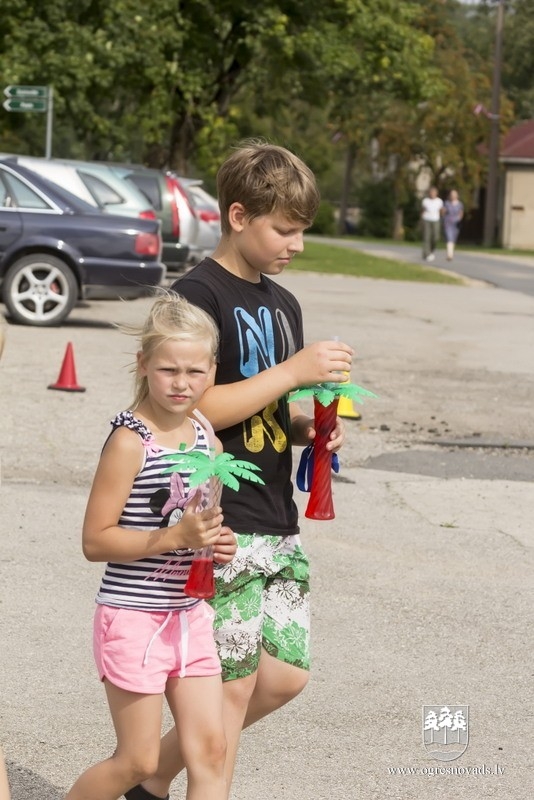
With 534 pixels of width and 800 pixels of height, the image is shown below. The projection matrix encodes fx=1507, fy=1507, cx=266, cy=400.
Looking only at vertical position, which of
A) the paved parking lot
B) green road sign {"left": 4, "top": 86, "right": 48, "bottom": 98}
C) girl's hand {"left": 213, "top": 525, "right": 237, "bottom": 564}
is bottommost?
the paved parking lot

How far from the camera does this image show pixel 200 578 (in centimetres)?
323

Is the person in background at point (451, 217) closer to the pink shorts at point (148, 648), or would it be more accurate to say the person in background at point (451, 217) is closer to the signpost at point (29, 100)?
the signpost at point (29, 100)

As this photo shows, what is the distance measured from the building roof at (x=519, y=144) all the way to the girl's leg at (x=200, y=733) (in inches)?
2628

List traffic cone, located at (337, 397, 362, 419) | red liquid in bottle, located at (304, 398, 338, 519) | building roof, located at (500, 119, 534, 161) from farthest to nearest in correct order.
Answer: building roof, located at (500, 119, 534, 161), traffic cone, located at (337, 397, 362, 419), red liquid in bottle, located at (304, 398, 338, 519)

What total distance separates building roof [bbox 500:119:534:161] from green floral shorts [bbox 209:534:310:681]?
66.4 m

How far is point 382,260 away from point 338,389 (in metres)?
34.8

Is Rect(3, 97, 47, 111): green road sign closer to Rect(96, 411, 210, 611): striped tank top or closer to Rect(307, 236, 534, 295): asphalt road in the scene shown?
Rect(307, 236, 534, 295): asphalt road

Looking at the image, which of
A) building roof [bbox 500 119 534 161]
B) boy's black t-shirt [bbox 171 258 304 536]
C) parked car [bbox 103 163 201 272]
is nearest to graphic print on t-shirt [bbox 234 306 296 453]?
boy's black t-shirt [bbox 171 258 304 536]

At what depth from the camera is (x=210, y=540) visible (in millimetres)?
3166

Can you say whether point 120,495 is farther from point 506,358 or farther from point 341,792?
point 506,358

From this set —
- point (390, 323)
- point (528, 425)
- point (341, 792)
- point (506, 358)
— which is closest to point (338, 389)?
point (341, 792)

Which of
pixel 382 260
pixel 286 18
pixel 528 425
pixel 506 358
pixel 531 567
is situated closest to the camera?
pixel 531 567

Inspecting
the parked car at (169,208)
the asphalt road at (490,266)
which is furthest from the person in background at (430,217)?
the parked car at (169,208)

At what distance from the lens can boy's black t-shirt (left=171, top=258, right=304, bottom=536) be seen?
3545 mm
